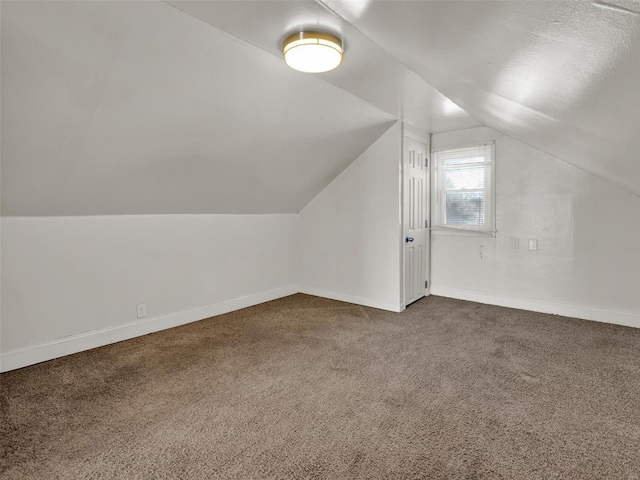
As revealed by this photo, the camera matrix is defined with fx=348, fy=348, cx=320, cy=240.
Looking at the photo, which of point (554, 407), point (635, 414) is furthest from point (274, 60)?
→ point (635, 414)

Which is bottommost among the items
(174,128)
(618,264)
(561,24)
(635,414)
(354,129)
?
(635,414)

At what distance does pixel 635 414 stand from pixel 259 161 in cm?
345

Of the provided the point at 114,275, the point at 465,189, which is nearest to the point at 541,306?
the point at 465,189

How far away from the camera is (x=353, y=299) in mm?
4559

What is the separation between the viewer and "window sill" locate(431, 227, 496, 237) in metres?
4.39

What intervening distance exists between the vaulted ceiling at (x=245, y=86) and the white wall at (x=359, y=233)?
0.60 m

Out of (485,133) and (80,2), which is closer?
(80,2)

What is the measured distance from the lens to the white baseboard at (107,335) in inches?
107

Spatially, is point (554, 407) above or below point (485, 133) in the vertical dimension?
below

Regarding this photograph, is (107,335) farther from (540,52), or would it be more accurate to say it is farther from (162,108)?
(540,52)

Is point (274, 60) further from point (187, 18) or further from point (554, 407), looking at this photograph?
point (554, 407)

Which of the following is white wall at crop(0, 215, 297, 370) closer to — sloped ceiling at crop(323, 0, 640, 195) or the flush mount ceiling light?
the flush mount ceiling light

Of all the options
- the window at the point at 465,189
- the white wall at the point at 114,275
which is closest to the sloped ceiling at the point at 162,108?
the white wall at the point at 114,275

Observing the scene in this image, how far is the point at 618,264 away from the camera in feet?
11.8
